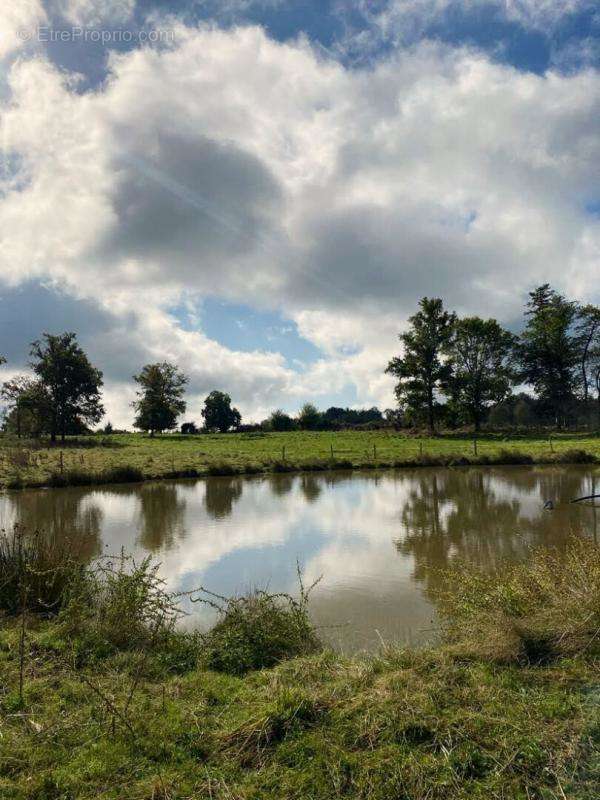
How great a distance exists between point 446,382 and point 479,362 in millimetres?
7139

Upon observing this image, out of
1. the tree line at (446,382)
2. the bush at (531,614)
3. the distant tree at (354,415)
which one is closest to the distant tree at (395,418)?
the tree line at (446,382)

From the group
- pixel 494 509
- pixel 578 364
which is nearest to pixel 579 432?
pixel 578 364

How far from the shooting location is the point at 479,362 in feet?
198

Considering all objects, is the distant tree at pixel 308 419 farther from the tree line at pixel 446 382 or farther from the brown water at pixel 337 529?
the brown water at pixel 337 529

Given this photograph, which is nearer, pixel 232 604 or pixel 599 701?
pixel 599 701

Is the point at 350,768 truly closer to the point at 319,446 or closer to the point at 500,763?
the point at 500,763

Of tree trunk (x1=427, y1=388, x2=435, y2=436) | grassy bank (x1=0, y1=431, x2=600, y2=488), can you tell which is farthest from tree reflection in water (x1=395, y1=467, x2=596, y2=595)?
tree trunk (x1=427, y1=388, x2=435, y2=436)

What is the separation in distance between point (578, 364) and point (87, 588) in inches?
2640

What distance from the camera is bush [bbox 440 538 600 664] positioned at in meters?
5.20

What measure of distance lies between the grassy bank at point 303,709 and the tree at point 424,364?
49.8 meters

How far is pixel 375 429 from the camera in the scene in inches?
2431

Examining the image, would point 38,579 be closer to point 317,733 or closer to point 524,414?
point 317,733

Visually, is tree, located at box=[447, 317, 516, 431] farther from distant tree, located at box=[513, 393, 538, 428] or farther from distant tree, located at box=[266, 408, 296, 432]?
distant tree, located at box=[266, 408, 296, 432]

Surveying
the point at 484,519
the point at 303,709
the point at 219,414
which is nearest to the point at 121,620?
the point at 303,709
